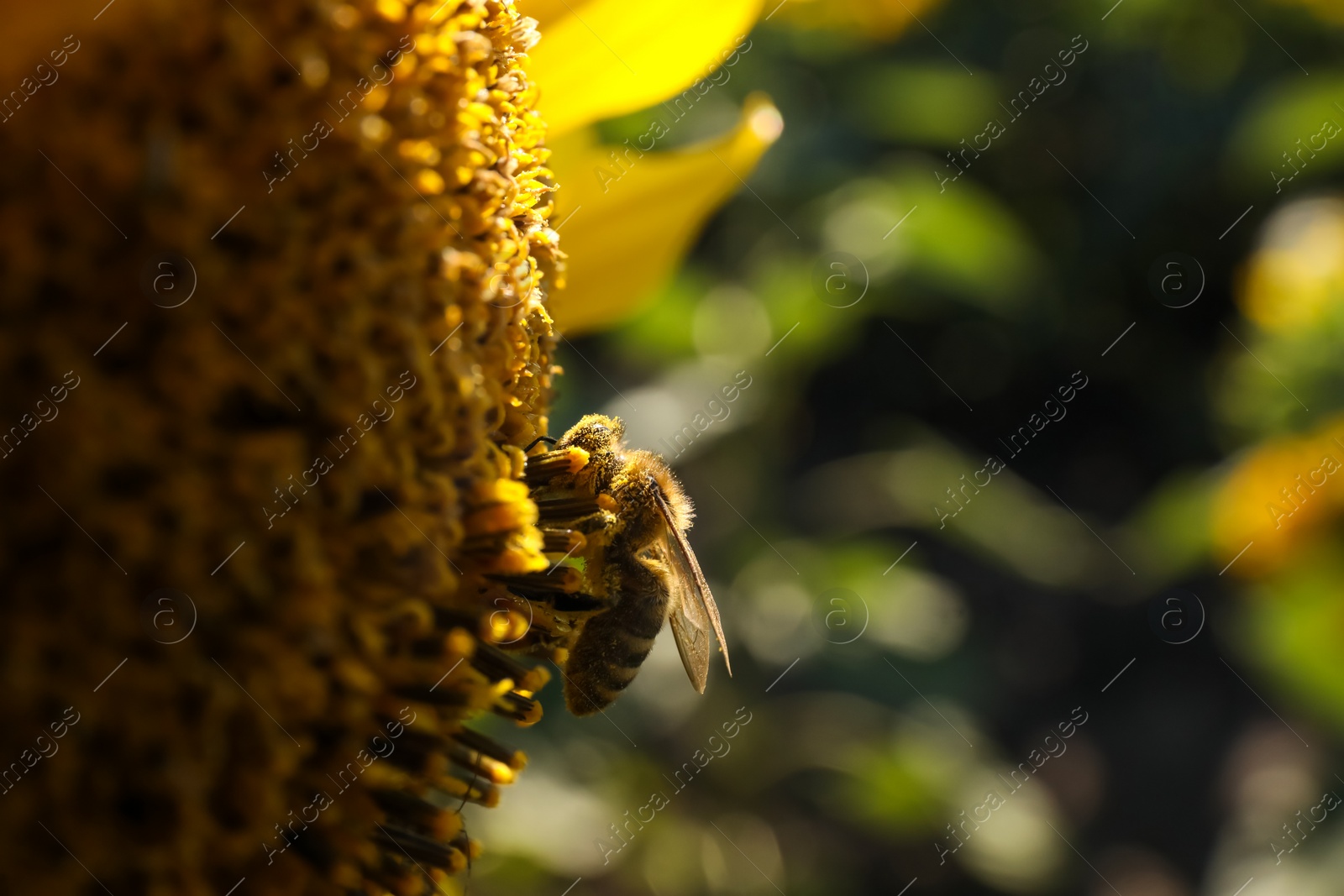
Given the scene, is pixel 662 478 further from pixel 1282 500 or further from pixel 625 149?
pixel 1282 500

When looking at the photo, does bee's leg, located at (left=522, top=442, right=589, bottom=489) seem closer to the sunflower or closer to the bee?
the bee

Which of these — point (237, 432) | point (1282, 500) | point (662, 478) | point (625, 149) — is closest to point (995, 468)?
point (1282, 500)

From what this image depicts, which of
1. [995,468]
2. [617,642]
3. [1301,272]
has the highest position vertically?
[1301,272]

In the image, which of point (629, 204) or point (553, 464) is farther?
point (629, 204)

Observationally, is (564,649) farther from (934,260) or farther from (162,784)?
(934,260)

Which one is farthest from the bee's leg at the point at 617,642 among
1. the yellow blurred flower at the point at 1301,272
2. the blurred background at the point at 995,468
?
the yellow blurred flower at the point at 1301,272

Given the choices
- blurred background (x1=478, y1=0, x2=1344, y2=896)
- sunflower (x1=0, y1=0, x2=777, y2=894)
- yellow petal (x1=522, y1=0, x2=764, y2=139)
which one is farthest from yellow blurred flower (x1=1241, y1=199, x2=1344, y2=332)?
sunflower (x1=0, y1=0, x2=777, y2=894)
